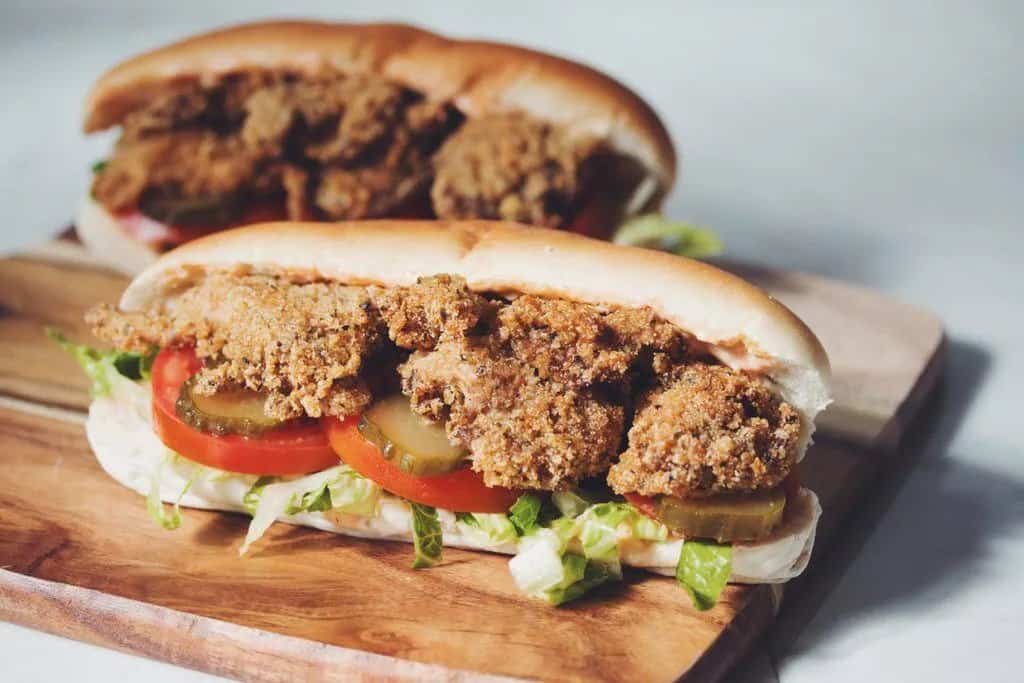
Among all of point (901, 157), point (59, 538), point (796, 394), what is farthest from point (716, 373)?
point (901, 157)

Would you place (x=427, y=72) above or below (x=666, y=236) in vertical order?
above

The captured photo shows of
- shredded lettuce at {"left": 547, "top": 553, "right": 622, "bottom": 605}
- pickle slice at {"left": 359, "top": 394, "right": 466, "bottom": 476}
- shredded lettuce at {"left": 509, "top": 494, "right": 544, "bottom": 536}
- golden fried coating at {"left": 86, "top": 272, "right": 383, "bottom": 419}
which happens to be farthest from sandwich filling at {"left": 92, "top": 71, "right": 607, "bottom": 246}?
shredded lettuce at {"left": 547, "top": 553, "right": 622, "bottom": 605}

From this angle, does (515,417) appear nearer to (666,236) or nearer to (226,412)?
(226,412)

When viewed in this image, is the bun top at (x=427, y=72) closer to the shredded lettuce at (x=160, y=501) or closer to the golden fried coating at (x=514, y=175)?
the golden fried coating at (x=514, y=175)

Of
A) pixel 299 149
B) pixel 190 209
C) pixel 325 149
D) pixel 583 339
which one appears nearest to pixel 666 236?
pixel 325 149

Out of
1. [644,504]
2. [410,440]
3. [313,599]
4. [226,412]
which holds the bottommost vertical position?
[313,599]

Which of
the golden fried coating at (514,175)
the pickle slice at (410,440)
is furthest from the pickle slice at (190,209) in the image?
the pickle slice at (410,440)

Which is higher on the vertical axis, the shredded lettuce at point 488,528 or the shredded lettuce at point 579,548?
the shredded lettuce at point 579,548
